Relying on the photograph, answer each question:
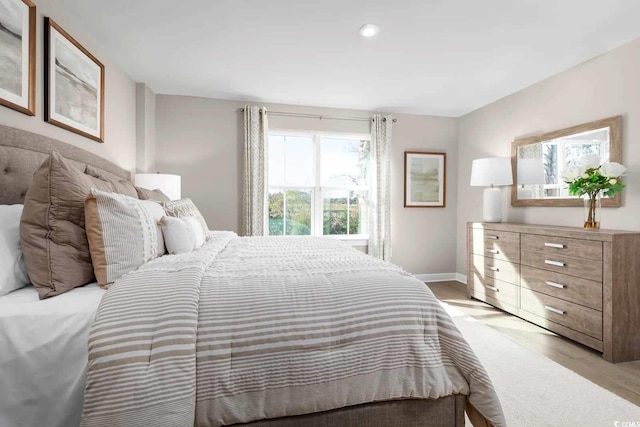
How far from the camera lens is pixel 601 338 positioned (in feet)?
7.21

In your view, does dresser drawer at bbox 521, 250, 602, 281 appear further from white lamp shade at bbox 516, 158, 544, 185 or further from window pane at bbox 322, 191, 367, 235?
window pane at bbox 322, 191, 367, 235

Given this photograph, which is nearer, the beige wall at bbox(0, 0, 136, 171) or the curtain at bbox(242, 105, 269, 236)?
the beige wall at bbox(0, 0, 136, 171)

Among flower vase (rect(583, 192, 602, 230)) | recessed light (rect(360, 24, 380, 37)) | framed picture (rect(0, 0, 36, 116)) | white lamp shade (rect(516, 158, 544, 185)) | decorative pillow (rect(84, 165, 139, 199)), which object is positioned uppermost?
recessed light (rect(360, 24, 380, 37))

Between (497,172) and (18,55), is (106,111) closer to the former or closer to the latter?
(18,55)

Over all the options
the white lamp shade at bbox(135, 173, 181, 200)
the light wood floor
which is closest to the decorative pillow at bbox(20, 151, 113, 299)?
the white lamp shade at bbox(135, 173, 181, 200)

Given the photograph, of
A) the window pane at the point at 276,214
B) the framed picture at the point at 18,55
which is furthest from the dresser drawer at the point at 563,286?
the framed picture at the point at 18,55

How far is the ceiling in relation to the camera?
209 centimetres

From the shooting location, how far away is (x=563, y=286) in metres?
2.50

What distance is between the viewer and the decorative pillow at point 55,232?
1122 mm

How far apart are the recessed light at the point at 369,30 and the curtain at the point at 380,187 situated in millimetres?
1829

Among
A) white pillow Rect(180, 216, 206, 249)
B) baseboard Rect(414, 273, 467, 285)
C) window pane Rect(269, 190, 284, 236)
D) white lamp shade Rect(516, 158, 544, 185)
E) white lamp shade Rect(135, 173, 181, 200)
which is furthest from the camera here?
baseboard Rect(414, 273, 467, 285)

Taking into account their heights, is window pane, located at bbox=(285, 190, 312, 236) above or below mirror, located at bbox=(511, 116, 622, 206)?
below

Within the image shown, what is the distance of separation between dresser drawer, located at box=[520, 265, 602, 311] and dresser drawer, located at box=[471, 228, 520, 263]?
197 mm

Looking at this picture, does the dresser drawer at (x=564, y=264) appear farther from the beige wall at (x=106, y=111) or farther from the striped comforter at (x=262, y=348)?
the beige wall at (x=106, y=111)
